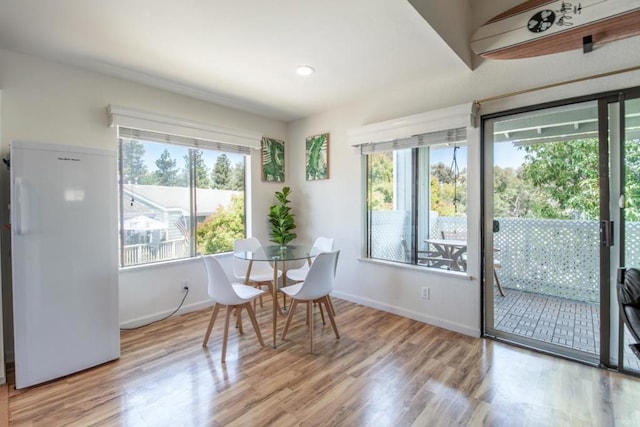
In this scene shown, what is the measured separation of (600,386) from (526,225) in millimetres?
1217

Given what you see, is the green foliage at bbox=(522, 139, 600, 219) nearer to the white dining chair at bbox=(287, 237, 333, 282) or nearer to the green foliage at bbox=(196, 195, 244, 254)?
the white dining chair at bbox=(287, 237, 333, 282)

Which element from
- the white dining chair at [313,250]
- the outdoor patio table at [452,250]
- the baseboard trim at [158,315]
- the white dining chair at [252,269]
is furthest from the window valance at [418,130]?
the baseboard trim at [158,315]

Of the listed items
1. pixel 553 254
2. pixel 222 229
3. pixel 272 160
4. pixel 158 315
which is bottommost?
pixel 158 315

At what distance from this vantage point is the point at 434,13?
6.61 feet

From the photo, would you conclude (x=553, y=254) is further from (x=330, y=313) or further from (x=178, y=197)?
(x=178, y=197)

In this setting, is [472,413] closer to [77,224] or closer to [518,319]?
[518,319]

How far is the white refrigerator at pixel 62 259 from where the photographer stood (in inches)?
76.8

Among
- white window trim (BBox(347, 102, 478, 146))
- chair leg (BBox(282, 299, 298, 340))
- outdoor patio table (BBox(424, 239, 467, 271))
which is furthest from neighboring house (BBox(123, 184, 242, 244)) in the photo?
outdoor patio table (BBox(424, 239, 467, 271))

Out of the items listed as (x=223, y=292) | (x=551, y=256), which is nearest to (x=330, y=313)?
(x=223, y=292)

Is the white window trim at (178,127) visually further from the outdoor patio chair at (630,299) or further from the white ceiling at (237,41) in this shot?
the outdoor patio chair at (630,299)

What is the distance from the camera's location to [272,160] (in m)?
4.19

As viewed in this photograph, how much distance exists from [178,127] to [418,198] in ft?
8.99

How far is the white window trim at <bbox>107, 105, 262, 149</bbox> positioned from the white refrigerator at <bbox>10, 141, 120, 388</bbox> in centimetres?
68

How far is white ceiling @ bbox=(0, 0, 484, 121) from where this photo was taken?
6.02ft
